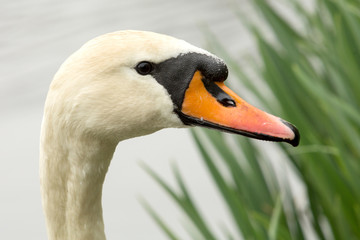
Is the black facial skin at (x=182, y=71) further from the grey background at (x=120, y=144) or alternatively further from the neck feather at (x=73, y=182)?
the grey background at (x=120, y=144)

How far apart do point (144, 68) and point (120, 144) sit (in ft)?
9.20

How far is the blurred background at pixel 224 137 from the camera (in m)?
2.00

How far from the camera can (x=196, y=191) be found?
147 inches

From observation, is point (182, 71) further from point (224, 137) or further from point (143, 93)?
point (224, 137)

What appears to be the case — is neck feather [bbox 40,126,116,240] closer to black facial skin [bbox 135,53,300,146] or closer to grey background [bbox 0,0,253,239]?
black facial skin [bbox 135,53,300,146]

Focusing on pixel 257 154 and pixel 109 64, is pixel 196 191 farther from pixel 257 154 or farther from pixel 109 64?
pixel 109 64

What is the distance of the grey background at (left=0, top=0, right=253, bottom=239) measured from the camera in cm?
372

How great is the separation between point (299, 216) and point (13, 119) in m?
2.54

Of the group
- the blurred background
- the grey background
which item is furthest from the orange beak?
the grey background

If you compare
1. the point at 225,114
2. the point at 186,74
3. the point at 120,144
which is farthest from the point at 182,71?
the point at 120,144

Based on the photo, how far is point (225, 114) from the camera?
4.44 ft

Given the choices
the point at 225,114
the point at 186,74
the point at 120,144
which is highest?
the point at 120,144

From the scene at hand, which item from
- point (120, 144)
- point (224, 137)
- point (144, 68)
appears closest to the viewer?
point (144, 68)

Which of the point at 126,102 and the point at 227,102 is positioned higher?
the point at 126,102
